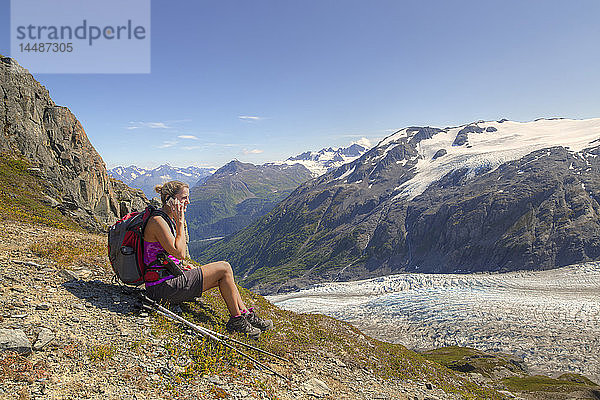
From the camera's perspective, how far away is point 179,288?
31.3 ft

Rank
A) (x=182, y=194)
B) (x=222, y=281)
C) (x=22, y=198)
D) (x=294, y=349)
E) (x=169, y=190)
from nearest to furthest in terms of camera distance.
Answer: (x=169, y=190) → (x=182, y=194) → (x=222, y=281) → (x=294, y=349) → (x=22, y=198)

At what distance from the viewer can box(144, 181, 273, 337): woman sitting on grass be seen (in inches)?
342

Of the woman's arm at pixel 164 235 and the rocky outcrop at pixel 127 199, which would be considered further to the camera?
the rocky outcrop at pixel 127 199

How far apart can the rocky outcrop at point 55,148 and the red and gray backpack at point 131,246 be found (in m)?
21.1

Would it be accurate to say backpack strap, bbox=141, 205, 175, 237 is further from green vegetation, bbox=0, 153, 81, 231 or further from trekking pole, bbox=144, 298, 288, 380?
green vegetation, bbox=0, 153, 81, 231

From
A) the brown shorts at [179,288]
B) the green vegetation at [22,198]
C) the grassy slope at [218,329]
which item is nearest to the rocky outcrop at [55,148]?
the green vegetation at [22,198]

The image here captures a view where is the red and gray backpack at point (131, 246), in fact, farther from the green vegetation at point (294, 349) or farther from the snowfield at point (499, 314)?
the snowfield at point (499, 314)

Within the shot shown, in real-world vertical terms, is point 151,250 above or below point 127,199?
below

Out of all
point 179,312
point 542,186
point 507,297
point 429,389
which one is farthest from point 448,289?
point 179,312

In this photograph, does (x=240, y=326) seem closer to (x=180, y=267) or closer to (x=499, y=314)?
(x=180, y=267)

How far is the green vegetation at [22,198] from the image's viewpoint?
20109 mm

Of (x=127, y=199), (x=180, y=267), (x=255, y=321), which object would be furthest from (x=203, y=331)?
(x=127, y=199)

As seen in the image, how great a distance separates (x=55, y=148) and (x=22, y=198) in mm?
21028

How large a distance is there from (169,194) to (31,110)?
137ft
